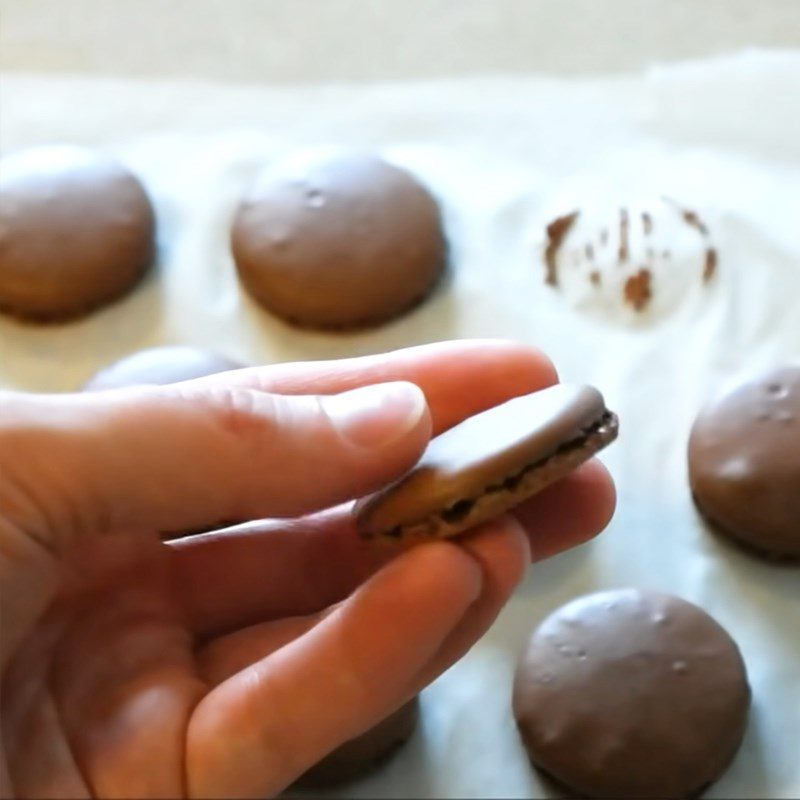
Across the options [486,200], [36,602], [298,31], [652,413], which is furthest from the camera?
[298,31]

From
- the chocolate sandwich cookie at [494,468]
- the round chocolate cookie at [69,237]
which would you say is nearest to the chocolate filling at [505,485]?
the chocolate sandwich cookie at [494,468]

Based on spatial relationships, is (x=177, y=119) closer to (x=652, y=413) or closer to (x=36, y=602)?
(x=652, y=413)

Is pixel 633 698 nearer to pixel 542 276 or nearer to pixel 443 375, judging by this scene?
pixel 443 375

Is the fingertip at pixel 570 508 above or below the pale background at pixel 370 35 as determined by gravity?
below

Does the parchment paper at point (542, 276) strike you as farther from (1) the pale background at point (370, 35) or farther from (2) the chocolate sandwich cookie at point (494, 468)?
(2) the chocolate sandwich cookie at point (494, 468)

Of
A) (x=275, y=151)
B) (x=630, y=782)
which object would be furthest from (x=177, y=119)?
(x=630, y=782)

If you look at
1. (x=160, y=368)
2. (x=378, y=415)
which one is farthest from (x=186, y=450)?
(x=160, y=368)
